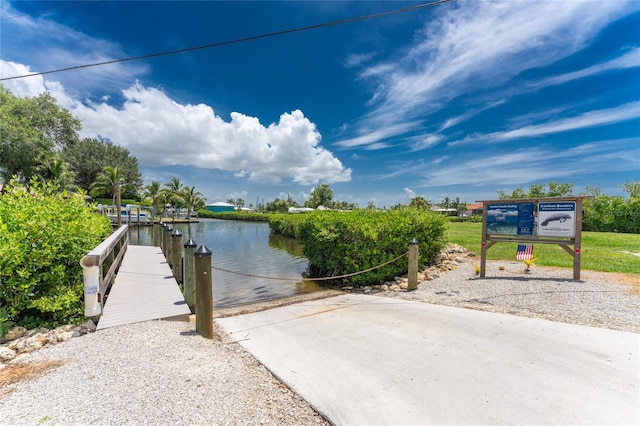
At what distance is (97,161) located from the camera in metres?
44.8

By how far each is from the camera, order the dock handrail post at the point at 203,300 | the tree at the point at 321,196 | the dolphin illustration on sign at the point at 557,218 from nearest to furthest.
Result: the dock handrail post at the point at 203,300
the dolphin illustration on sign at the point at 557,218
the tree at the point at 321,196

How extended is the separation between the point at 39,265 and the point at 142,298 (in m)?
1.67

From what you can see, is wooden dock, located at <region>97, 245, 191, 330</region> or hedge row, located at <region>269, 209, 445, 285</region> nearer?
wooden dock, located at <region>97, 245, 191, 330</region>

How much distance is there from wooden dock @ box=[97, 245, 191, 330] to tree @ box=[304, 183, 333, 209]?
64.6 meters

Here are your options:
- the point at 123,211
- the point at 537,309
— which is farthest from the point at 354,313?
the point at 123,211

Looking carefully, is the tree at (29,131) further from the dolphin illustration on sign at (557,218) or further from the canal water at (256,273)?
the dolphin illustration on sign at (557,218)

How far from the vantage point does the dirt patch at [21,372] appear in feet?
8.31

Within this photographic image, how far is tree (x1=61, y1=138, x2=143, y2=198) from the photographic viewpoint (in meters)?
43.4

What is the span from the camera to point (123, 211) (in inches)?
1491

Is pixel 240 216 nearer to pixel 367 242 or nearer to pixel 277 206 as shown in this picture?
pixel 277 206

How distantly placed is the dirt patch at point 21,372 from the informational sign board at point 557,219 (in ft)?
27.9

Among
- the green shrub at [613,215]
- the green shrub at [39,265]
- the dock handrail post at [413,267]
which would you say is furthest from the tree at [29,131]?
the green shrub at [613,215]

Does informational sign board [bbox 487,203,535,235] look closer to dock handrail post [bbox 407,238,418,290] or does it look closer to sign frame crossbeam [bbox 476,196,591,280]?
sign frame crossbeam [bbox 476,196,591,280]

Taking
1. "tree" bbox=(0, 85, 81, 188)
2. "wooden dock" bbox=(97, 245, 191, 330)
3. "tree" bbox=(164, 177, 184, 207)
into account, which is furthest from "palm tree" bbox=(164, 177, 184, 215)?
"wooden dock" bbox=(97, 245, 191, 330)
